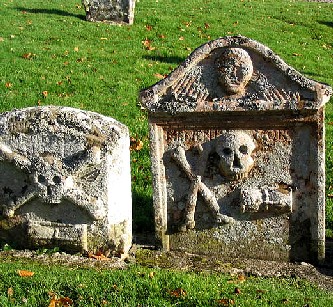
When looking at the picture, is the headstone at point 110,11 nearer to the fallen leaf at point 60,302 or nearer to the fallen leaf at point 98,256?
the fallen leaf at point 98,256

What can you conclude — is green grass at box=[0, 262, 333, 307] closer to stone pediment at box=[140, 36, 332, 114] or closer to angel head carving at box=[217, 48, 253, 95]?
stone pediment at box=[140, 36, 332, 114]

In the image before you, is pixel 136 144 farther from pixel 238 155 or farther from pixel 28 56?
pixel 28 56

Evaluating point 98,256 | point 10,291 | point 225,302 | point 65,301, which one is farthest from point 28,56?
point 225,302

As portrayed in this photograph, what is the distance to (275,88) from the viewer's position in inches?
199

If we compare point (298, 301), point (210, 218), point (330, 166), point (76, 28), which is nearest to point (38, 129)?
point (210, 218)

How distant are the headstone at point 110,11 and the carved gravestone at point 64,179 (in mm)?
8884

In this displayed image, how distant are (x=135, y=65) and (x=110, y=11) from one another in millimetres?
→ 3550

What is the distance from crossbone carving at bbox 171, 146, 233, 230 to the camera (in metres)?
5.37

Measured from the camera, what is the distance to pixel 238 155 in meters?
5.20

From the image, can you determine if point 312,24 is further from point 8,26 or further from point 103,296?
point 103,296

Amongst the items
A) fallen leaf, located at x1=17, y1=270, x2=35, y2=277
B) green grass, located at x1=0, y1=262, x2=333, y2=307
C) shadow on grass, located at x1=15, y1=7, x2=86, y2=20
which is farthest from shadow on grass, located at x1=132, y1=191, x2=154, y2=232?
shadow on grass, located at x1=15, y1=7, x2=86, y2=20

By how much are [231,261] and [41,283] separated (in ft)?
6.28

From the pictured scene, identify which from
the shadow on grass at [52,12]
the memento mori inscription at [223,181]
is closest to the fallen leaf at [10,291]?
the memento mori inscription at [223,181]

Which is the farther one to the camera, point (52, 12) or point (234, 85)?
point (52, 12)
